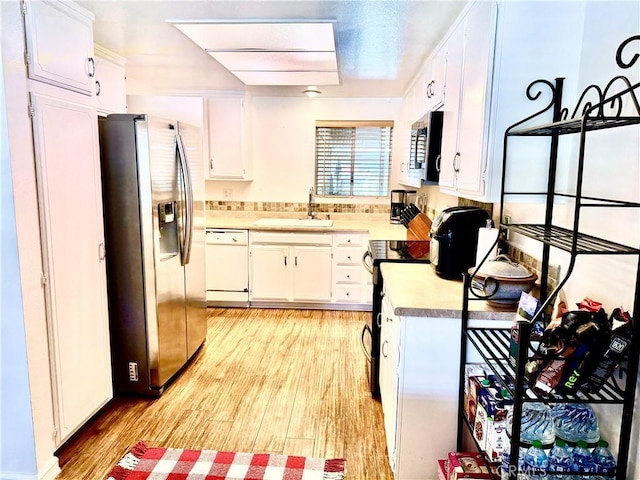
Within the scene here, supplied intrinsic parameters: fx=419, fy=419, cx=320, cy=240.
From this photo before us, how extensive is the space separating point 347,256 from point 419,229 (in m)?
1.02

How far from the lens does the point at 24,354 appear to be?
1.79 metres

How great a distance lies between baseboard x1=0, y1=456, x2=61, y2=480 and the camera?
6.10ft

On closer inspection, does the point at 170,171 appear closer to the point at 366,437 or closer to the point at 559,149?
the point at 366,437

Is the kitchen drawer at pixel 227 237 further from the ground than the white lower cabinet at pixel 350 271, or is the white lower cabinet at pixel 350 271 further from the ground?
the kitchen drawer at pixel 227 237

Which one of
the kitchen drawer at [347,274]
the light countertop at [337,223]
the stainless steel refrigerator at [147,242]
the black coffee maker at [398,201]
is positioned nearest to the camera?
the stainless steel refrigerator at [147,242]

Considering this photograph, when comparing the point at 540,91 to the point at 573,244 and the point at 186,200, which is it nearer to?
the point at 573,244

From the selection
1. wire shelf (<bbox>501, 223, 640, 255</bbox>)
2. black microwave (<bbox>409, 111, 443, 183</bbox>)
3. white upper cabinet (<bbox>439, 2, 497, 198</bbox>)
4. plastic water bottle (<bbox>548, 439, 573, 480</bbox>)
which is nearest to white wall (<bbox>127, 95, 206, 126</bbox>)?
black microwave (<bbox>409, 111, 443, 183</bbox>)

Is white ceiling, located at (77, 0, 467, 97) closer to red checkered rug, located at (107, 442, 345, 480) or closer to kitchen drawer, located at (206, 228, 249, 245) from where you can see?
kitchen drawer, located at (206, 228, 249, 245)

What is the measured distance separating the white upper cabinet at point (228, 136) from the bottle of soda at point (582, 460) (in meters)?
3.76

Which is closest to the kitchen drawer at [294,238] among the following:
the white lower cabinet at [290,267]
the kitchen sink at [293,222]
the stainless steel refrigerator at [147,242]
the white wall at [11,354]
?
the white lower cabinet at [290,267]

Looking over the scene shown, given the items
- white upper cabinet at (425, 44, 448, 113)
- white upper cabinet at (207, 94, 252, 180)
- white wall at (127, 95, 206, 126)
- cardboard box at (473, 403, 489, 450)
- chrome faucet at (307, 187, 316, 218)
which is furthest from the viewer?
chrome faucet at (307, 187, 316, 218)

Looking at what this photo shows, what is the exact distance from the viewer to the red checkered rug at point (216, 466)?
1.96m

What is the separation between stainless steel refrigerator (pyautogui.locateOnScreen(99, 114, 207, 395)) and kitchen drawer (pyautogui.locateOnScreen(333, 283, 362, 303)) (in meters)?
1.71

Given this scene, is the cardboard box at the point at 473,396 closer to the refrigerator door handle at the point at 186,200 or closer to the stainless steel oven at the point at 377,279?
the stainless steel oven at the point at 377,279
